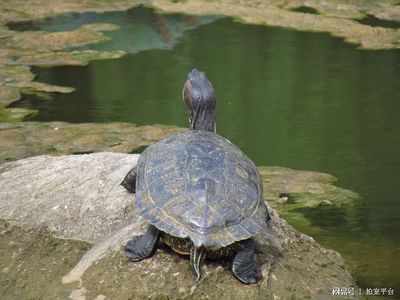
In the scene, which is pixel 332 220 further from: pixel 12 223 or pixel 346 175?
pixel 12 223

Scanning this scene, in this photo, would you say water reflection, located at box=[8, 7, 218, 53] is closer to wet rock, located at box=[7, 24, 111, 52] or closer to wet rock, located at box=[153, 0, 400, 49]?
wet rock, located at box=[7, 24, 111, 52]

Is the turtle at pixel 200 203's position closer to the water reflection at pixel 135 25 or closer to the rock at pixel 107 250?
the rock at pixel 107 250

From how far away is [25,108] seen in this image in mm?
7148

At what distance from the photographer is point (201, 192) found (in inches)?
114

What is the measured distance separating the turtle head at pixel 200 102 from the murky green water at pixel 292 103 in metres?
1.09

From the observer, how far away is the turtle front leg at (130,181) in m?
3.40

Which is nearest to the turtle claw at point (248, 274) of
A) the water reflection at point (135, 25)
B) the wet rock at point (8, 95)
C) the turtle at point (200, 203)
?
the turtle at point (200, 203)

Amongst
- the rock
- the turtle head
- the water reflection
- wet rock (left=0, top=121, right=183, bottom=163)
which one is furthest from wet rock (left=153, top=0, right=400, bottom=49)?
the rock

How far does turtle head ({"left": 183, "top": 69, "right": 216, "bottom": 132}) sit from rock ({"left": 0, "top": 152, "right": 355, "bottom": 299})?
1.48ft

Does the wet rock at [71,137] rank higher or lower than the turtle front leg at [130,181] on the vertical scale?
lower

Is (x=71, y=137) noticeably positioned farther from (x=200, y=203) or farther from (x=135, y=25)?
(x=135, y=25)

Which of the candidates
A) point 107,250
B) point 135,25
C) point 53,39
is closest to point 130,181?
point 107,250

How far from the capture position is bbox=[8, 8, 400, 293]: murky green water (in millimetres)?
4832

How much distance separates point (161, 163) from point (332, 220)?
2.04 meters
